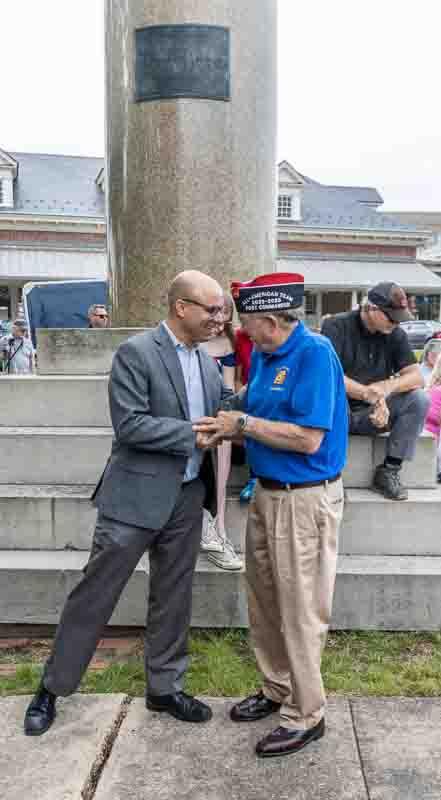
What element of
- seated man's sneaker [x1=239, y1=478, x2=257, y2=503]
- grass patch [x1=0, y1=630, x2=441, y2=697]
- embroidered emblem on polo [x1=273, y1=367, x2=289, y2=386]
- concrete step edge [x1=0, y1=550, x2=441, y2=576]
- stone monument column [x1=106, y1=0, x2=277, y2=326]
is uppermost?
stone monument column [x1=106, y1=0, x2=277, y2=326]

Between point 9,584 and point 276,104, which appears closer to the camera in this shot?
point 9,584

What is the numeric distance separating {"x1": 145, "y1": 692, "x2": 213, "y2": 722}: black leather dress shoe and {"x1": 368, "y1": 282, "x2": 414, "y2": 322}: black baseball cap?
250cm

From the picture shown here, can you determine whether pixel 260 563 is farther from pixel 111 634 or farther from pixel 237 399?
pixel 111 634

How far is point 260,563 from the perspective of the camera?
11.8 feet

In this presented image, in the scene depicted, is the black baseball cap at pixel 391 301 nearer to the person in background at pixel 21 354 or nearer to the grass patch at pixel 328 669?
the grass patch at pixel 328 669

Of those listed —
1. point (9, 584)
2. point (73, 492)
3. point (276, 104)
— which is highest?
point (276, 104)

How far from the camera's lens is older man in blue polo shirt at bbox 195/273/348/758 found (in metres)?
3.25

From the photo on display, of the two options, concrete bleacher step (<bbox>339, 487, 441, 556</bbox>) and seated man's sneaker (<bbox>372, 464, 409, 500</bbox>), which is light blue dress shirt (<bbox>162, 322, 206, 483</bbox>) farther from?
seated man's sneaker (<bbox>372, 464, 409, 500</bbox>)

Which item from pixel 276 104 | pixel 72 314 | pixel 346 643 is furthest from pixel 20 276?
pixel 346 643

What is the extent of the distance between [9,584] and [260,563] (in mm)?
1743

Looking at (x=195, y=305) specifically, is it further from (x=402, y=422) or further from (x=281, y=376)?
(x=402, y=422)

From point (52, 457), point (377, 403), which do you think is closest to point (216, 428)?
point (377, 403)

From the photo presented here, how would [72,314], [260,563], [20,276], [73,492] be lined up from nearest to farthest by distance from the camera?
1. [260,563]
2. [73,492]
3. [72,314]
4. [20,276]

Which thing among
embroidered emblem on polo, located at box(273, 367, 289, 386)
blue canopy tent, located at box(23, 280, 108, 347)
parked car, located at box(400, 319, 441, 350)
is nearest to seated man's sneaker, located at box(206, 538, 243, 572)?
embroidered emblem on polo, located at box(273, 367, 289, 386)
